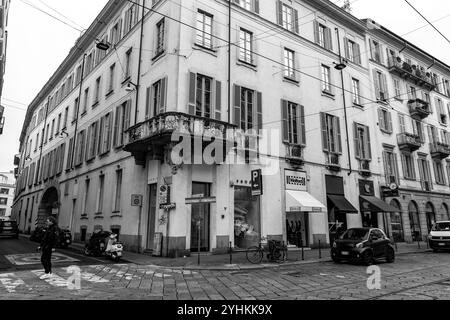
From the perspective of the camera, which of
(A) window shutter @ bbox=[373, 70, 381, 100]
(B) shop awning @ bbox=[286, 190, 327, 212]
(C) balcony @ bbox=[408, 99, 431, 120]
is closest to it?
(B) shop awning @ bbox=[286, 190, 327, 212]

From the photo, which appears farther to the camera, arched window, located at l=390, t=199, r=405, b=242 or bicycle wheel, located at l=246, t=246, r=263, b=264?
arched window, located at l=390, t=199, r=405, b=242

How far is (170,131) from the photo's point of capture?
14156mm

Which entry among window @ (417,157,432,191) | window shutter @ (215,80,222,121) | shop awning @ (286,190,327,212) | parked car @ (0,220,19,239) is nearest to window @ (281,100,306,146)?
shop awning @ (286,190,327,212)

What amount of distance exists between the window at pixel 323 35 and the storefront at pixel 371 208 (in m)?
10.3

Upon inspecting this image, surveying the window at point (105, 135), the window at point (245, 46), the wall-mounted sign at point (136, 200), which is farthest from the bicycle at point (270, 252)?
the window at point (105, 135)

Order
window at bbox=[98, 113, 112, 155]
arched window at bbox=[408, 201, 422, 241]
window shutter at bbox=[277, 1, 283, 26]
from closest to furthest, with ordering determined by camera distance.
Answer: window shutter at bbox=[277, 1, 283, 26]
window at bbox=[98, 113, 112, 155]
arched window at bbox=[408, 201, 422, 241]

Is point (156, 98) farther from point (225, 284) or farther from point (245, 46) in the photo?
point (225, 284)

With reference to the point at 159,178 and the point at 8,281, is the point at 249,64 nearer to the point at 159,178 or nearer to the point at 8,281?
the point at 159,178

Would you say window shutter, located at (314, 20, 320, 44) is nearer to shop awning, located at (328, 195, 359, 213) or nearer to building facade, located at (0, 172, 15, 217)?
shop awning, located at (328, 195, 359, 213)

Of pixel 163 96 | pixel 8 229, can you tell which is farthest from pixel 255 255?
pixel 8 229

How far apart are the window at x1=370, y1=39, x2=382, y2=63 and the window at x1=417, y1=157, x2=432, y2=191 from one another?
992cm

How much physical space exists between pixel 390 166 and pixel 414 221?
17.2ft

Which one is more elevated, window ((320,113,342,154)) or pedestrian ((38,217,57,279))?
window ((320,113,342,154))

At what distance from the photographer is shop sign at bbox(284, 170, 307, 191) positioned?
62.7 ft
